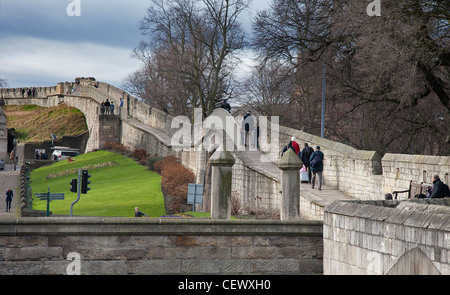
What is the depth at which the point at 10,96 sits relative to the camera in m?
91.6

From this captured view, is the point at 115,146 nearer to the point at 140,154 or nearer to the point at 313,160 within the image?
the point at 140,154

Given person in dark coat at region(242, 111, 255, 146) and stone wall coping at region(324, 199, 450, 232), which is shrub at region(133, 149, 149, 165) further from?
stone wall coping at region(324, 199, 450, 232)

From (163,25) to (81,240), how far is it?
117 ft

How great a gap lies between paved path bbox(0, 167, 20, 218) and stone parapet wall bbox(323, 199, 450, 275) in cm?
1750

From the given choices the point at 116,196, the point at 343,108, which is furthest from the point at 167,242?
the point at 343,108

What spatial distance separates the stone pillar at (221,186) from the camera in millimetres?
13695

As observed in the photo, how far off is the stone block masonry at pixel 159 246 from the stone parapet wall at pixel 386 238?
25.4 inches

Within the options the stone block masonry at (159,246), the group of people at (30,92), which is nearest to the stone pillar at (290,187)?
the stone block masonry at (159,246)

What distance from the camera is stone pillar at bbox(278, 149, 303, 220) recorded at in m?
14.1

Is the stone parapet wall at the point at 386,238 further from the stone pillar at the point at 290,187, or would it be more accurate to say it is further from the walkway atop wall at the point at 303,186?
the walkway atop wall at the point at 303,186

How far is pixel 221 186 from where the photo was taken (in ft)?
46.0

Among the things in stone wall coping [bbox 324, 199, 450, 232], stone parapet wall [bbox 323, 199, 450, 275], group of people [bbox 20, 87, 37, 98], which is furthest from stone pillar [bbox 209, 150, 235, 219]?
group of people [bbox 20, 87, 37, 98]

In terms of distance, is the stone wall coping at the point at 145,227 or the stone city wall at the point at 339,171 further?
the stone city wall at the point at 339,171

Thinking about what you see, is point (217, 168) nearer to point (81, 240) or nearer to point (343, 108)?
point (81, 240)
